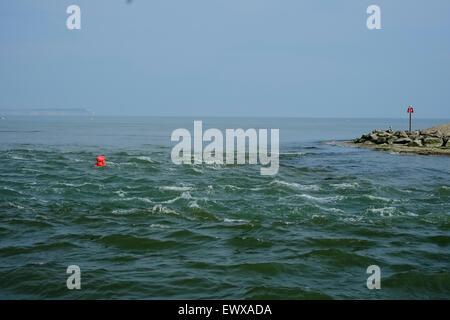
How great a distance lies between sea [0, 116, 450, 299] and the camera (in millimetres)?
8352

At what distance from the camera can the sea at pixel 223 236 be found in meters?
8.35

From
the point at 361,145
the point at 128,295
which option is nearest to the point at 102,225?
the point at 128,295

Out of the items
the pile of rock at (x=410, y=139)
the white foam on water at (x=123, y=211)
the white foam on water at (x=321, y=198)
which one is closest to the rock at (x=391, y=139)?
the pile of rock at (x=410, y=139)

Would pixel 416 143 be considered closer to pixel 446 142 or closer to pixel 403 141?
pixel 403 141

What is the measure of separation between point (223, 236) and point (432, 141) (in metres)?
33.8

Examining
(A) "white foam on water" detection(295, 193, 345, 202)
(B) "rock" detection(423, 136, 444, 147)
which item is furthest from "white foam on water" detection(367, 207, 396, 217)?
(B) "rock" detection(423, 136, 444, 147)

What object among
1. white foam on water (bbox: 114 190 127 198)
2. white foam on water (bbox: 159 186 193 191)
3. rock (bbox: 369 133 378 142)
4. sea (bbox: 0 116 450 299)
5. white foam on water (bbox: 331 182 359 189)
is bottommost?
sea (bbox: 0 116 450 299)

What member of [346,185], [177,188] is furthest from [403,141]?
[177,188]

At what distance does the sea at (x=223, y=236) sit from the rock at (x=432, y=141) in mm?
18200

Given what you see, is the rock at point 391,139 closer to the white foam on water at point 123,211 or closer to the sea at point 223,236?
the sea at point 223,236

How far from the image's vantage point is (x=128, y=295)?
7934 millimetres

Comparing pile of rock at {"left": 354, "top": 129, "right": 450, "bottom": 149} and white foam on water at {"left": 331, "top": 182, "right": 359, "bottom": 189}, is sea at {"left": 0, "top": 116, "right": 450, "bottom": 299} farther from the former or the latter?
pile of rock at {"left": 354, "top": 129, "right": 450, "bottom": 149}

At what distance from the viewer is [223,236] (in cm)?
1166

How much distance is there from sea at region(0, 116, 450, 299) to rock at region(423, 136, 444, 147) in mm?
18200
